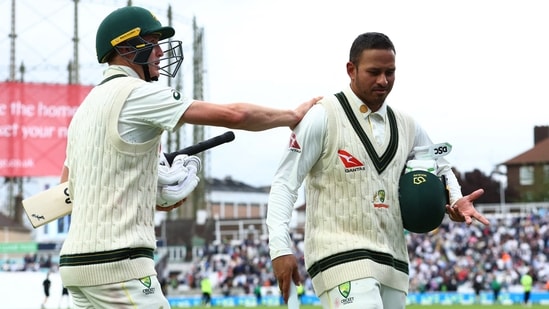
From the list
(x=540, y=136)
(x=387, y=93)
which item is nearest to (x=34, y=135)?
(x=387, y=93)

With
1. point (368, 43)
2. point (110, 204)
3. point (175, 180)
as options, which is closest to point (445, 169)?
point (368, 43)

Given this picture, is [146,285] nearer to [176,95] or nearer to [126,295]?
[126,295]

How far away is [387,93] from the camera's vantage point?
6527 millimetres

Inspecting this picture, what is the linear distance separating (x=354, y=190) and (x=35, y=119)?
4074 cm

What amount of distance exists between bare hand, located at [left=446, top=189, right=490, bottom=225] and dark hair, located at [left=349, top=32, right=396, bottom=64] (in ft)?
3.49

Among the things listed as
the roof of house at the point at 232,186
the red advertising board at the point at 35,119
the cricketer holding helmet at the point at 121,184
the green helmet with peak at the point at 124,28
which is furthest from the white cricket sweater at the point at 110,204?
the roof of house at the point at 232,186

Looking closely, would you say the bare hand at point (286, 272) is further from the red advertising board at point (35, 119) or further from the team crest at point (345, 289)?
the red advertising board at point (35, 119)

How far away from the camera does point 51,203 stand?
6438 mm

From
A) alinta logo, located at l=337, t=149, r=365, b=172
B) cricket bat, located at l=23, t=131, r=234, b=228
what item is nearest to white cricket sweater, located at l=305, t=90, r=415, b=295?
alinta logo, located at l=337, t=149, r=365, b=172

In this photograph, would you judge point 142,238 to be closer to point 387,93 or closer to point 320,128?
point 320,128

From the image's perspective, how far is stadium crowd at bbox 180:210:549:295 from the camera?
43.8m

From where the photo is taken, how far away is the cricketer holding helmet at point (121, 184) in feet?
17.7

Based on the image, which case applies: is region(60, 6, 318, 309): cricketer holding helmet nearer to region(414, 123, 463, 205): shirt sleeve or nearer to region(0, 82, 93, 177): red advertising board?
region(414, 123, 463, 205): shirt sleeve

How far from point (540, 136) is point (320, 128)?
262 ft
